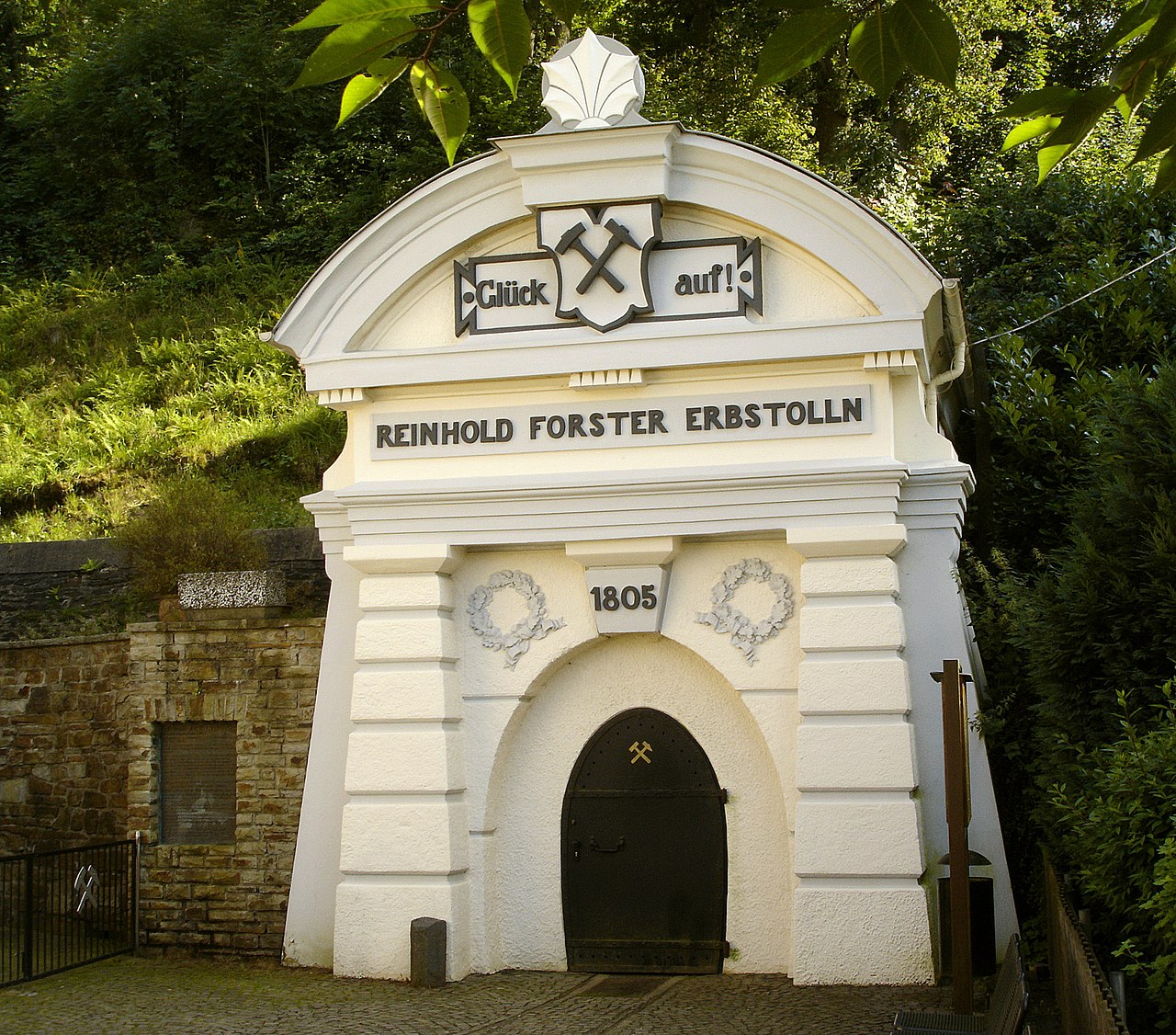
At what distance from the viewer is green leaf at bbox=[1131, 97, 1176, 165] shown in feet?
10.9

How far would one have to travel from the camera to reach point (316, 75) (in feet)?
10.0

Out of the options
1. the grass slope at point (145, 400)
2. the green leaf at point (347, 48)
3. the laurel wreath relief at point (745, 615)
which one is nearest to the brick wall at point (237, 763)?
the laurel wreath relief at point (745, 615)

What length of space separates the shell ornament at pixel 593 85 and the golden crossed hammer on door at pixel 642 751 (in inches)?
170

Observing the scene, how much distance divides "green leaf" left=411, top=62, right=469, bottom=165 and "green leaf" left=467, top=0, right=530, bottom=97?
0.87 ft

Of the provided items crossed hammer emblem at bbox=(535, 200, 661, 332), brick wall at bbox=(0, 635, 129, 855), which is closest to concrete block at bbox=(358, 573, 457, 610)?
crossed hammer emblem at bbox=(535, 200, 661, 332)

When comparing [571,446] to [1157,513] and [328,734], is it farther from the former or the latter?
[1157,513]

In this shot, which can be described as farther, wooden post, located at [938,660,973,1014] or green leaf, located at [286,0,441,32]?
wooden post, located at [938,660,973,1014]

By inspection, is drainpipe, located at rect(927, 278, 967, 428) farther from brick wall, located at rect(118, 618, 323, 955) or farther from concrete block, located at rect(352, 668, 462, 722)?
brick wall, located at rect(118, 618, 323, 955)

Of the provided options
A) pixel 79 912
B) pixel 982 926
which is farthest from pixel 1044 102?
pixel 79 912

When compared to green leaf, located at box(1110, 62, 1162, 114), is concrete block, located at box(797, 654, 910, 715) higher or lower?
lower

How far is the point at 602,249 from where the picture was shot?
10016mm

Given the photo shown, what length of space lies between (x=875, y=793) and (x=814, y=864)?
61 centimetres

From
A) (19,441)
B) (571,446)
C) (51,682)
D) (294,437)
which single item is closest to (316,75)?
(571,446)

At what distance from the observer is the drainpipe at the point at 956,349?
9.88m
